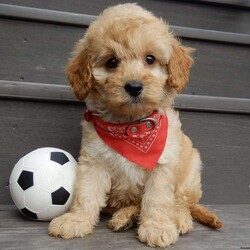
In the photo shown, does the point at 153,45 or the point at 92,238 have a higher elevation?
the point at 153,45

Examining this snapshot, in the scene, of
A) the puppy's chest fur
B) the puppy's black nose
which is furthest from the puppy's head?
the puppy's chest fur

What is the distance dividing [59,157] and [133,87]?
61cm

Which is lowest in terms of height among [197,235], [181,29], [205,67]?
[197,235]

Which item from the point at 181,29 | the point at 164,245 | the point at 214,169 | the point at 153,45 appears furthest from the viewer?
the point at 181,29

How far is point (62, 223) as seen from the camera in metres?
2.11

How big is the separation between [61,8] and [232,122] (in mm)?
1655

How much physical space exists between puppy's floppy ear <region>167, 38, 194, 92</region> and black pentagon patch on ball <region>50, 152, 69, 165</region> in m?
0.74

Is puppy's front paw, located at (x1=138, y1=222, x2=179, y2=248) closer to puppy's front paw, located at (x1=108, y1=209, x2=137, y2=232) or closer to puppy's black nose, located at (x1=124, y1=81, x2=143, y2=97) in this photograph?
puppy's front paw, located at (x1=108, y1=209, x2=137, y2=232)

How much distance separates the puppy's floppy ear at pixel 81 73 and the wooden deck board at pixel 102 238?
2.50 ft

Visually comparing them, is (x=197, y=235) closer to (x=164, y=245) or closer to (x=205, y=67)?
(x=164, y=245)

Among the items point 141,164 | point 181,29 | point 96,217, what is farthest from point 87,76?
point 181,29

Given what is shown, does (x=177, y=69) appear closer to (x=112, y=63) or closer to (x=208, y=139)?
(x=112, y=63)

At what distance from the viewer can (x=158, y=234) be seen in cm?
206

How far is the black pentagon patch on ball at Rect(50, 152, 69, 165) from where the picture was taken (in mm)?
2286
